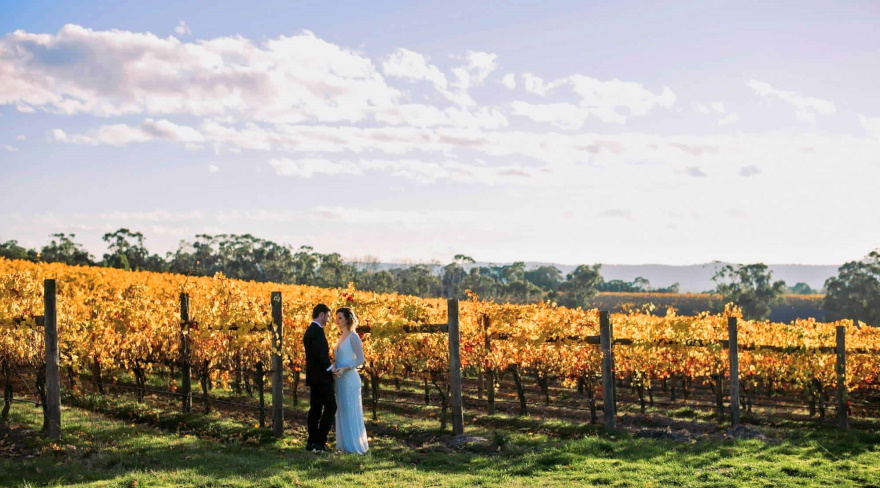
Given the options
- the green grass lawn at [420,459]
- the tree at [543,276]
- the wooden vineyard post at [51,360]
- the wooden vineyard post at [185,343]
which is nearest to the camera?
the green grass lawn at [420,459]

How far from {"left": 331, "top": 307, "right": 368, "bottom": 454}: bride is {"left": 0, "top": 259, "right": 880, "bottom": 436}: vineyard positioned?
1538mm

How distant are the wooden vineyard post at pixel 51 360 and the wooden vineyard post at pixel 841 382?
12736 millimetres

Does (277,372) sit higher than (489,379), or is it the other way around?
(277,372)

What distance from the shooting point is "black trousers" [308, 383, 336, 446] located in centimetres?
921

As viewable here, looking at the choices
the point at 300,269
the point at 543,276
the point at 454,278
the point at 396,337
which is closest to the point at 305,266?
the point at 300,269

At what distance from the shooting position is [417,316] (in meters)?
12.1

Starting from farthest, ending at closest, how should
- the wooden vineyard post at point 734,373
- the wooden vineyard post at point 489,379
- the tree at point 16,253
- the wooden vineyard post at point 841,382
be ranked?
the tree at point 16,253 < the wooden vineyard post at point 489,379 < the wooden vineyard post at point 841,382 < the wooden vineyard post at point 734,373

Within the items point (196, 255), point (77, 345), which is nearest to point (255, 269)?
point (196, 255)

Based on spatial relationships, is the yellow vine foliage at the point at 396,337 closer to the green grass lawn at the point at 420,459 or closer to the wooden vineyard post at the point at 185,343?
the wooden vineyard post at the point at 185,343

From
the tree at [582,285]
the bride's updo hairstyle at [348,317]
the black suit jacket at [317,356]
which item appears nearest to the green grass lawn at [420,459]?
the black suit jacket at [317,356]

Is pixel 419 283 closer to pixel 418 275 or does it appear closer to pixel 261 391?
pixel 418 275

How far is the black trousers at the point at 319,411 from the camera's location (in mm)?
9211

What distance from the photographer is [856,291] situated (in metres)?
62.5

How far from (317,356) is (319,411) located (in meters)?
0.75
